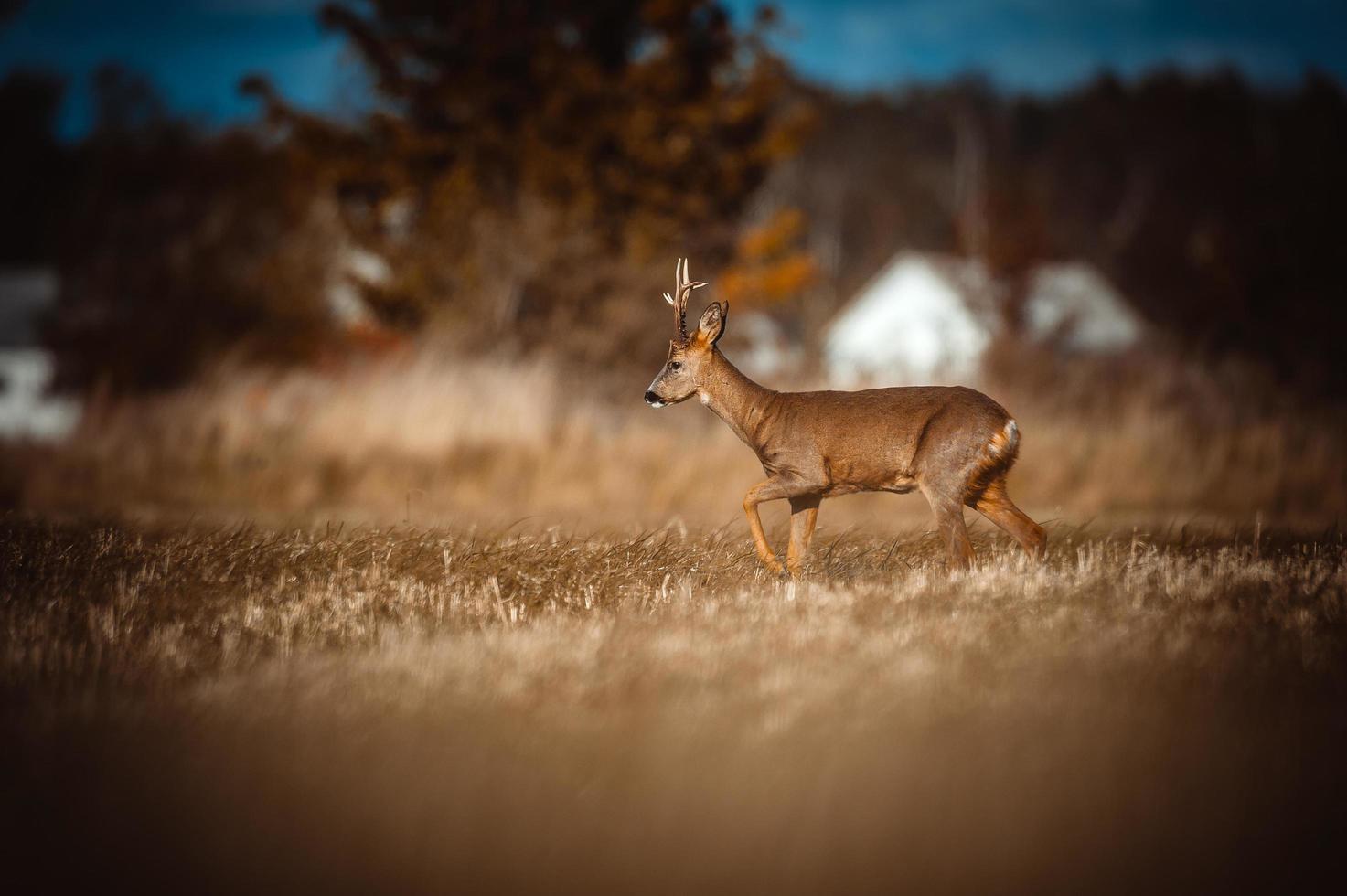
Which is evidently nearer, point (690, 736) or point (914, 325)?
point (690, 736)

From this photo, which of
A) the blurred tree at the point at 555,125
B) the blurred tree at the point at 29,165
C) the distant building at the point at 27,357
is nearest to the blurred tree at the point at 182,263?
the distant building at the point at 27,357

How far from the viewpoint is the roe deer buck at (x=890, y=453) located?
5.56 meters

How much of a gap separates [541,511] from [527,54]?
599 inches

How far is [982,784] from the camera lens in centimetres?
297

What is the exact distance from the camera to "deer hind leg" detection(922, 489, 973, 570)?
5535 mm

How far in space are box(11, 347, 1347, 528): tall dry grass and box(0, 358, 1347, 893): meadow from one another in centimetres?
515

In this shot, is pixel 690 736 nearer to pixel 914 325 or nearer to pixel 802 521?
pixel 802 521

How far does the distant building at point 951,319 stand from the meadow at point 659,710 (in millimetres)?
9206

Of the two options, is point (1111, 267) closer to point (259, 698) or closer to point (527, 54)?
point (527, 54)

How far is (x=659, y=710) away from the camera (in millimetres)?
3406

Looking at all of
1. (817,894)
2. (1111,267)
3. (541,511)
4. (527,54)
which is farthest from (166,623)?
(1111,267)

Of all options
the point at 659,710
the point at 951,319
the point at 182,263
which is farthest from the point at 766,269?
the point at 659,710

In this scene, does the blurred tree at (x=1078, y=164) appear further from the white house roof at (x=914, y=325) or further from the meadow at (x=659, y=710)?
the meadow at (x=659, y=710)

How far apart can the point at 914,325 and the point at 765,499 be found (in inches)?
1571
